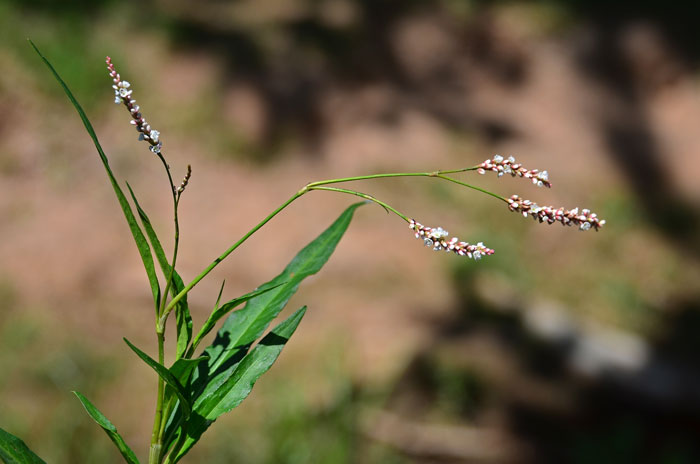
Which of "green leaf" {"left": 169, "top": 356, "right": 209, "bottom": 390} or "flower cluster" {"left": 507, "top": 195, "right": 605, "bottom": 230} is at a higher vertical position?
"flower cluster" {"left": 507, "top": 195, "right": 605, "bottom": 230}

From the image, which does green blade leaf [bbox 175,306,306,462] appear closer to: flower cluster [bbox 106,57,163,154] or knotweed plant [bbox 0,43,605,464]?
knotweed plant [bbox 0,43,605,464]

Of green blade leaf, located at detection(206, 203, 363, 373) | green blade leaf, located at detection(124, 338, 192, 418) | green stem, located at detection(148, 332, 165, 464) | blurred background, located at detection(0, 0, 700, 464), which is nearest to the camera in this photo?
green blade leaf, located at detection(124, 338, 192, 418)

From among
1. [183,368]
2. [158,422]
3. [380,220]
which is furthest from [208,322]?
[380,220]

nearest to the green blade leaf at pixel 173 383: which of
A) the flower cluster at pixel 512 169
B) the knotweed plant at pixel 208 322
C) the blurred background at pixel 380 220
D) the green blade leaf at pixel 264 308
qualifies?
the knotweed plant at pixel 208 322

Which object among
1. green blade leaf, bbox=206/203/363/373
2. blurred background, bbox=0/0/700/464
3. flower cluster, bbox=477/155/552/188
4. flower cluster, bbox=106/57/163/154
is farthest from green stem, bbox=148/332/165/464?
blurred background, bbox=0/0/700/464

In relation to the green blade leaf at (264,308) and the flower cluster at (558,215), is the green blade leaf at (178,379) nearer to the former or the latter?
the green blade leaf at (264,308)

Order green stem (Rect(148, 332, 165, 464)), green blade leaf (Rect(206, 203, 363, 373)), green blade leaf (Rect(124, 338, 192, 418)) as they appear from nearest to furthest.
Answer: green blade leaf (Rect(124, 338, 192, 418)) → green stem (Rect(148, 332, 165, 464)) → green blade leaf (Rect(206, 203, 363, 373))
